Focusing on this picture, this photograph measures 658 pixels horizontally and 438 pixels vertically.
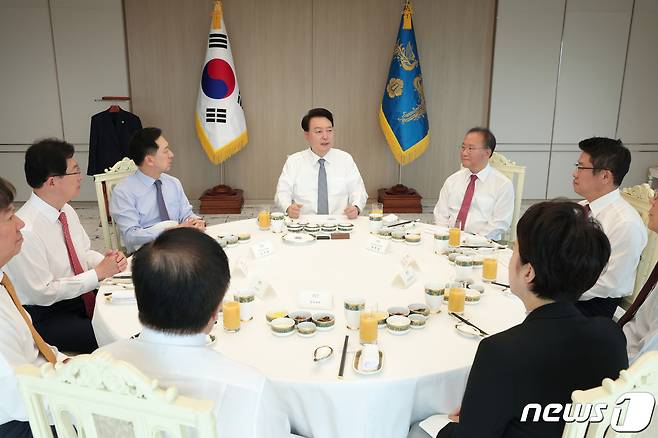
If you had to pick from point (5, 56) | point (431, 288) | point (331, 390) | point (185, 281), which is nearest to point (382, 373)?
point (331, 390)

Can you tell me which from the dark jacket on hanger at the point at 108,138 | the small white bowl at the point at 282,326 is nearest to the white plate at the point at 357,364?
the small white bowl at the point at 282,326

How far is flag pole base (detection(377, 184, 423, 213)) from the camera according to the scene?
19.9ft

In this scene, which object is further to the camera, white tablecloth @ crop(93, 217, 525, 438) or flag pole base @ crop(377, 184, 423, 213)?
flag pole base @ crop(377, 184, 423, 213)

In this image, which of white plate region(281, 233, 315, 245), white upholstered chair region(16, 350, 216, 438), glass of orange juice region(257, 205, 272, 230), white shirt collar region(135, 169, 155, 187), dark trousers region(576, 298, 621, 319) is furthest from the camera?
white shirt collar region(135, 169, 155, 187)

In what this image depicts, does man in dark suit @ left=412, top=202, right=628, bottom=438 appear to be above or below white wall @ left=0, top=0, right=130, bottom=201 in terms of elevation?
below

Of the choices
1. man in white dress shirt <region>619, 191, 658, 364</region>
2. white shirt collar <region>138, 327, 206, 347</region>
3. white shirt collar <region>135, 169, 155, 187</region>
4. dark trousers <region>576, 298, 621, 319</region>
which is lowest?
dark trousers <region>576, 298, 621, 319</region>

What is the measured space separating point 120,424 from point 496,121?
19.4 feet

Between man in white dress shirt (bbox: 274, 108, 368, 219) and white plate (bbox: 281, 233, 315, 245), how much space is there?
37.6 inches

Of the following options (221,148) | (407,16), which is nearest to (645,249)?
(407,16)

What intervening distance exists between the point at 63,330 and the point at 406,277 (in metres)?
1.57

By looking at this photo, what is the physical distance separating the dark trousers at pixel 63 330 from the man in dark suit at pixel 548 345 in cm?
175

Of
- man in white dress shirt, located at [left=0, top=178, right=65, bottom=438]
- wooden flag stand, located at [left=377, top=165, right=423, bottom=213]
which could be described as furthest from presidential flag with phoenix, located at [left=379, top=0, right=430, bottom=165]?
man in white dress shirt, located at [left=0, top=178, right=65, bottom=438]

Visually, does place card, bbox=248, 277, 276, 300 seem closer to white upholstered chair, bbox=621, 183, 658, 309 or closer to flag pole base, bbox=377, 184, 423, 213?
white upholstered chair, bbox=621, 183, 658, 309

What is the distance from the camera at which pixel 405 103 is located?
5.73 meters
